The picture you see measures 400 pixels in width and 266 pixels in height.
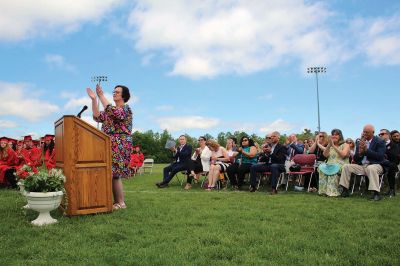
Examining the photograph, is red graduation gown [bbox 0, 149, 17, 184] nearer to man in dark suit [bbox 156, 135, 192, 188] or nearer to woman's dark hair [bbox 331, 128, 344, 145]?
man in dark suit [bbox 156, 135, 192, 188]

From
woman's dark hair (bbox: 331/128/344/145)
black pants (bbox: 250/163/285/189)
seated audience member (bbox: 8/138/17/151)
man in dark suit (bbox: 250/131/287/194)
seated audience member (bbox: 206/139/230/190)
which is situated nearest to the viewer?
woman's dark hair (bbox: 331/128/344/145)

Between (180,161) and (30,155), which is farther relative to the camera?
(180,161)

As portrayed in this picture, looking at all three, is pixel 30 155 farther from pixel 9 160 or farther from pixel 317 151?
pixel 317 151

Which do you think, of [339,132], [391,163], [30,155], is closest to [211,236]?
[391,163]

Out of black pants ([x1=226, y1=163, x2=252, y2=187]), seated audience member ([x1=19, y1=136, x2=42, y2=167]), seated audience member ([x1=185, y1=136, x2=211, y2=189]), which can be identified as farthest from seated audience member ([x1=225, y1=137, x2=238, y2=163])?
seated audience member ([x1=19, y1=136, x2=42, y2=167])

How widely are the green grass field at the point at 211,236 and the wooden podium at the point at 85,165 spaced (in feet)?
0.83

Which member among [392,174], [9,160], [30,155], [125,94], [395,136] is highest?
[125,94]

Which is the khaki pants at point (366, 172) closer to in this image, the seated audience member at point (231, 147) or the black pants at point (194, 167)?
the seated audience member at point (231, 147)

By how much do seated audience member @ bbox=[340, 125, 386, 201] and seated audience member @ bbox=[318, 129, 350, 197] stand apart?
0.19 m

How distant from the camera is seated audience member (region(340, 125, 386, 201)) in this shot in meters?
8.33

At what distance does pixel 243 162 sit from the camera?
1085 centimetres

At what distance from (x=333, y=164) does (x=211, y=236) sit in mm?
5525

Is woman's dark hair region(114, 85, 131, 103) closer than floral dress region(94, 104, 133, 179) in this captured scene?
No

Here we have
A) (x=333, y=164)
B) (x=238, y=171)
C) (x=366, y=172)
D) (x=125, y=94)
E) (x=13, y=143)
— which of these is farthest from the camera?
(x=13, y=143)
